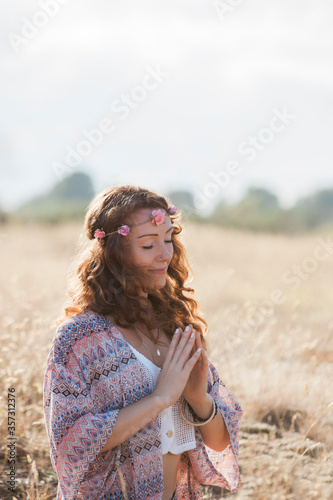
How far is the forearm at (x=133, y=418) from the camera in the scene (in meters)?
1.98

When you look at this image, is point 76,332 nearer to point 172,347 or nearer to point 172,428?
point 172,347

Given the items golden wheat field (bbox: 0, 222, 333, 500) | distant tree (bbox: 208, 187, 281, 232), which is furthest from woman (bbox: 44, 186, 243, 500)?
distant tree (bbox: 208, 187, 281, 232)

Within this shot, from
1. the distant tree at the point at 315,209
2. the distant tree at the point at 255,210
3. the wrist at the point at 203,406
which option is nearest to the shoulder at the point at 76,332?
the wrist at the point at 203,406

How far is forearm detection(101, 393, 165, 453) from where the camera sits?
6.51 ft

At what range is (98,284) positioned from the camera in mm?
2275

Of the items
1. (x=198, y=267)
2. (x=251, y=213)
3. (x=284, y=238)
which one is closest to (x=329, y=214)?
(x=251, y=213)

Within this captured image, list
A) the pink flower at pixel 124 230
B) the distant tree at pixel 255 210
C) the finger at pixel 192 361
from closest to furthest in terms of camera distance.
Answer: the finger at pixel 192 361, the pink flower at pixel 124 230, the distant tree at pixel 255 210

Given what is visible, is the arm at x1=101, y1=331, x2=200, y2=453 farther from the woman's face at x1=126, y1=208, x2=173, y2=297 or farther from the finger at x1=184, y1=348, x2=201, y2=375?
the woman's face at x1=126, y1=208, x2=173, y2=297

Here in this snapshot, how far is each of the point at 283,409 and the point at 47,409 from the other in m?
2.79

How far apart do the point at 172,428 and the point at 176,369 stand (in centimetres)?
32

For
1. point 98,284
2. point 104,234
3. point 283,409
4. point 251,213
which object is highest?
point 251,213

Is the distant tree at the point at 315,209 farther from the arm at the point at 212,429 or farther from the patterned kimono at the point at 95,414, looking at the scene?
the patterned kimono at the point at 95,414

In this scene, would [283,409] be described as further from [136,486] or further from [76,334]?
[76,334]

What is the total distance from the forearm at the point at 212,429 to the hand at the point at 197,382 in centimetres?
2
